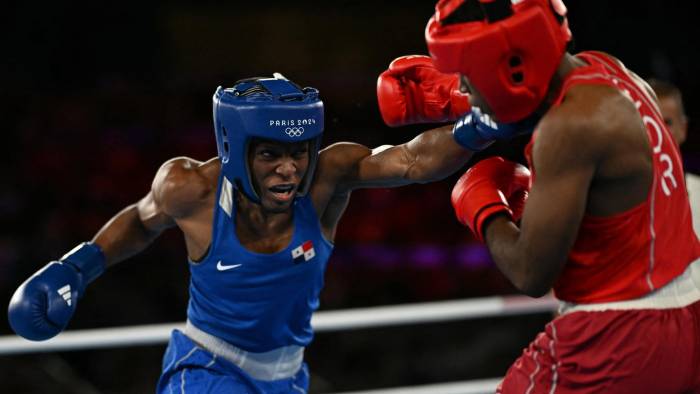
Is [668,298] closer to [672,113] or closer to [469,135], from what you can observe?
[469,135]

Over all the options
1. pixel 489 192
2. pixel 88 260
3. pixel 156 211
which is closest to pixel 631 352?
pixel 489 192

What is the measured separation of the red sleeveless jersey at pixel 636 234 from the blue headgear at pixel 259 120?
0.72 metres

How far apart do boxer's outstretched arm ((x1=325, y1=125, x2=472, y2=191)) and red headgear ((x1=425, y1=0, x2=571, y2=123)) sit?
0.53 m

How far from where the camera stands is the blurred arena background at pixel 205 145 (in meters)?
5.02

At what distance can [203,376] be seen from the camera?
237 cm

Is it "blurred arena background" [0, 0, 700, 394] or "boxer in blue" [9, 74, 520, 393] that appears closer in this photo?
"boxer in blue" [9, 74, 520, 393]

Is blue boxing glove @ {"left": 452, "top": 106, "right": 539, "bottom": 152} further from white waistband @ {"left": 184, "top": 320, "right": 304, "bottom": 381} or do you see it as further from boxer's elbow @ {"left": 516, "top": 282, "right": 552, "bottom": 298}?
white waistband @ {"left": 184, "top": 320, "right": 304, "bottom": 381}

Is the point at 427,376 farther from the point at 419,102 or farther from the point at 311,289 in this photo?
the point at 419,102

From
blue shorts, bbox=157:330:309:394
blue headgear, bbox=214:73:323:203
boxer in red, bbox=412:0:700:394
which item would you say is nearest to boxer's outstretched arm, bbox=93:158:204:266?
blue headgear, bbox=214:73:323:203

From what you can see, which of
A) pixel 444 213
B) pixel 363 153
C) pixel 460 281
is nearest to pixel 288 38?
pixel 444 213

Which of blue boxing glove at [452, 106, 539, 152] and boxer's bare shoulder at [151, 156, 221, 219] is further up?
blue boxing glove at [452, 106, 539, 152]

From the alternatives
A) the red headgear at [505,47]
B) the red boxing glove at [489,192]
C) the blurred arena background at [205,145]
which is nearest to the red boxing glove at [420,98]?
the red boxing glove at [489,192]

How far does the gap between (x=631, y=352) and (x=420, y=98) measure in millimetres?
855

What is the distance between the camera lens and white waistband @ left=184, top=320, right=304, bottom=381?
2447 mm
